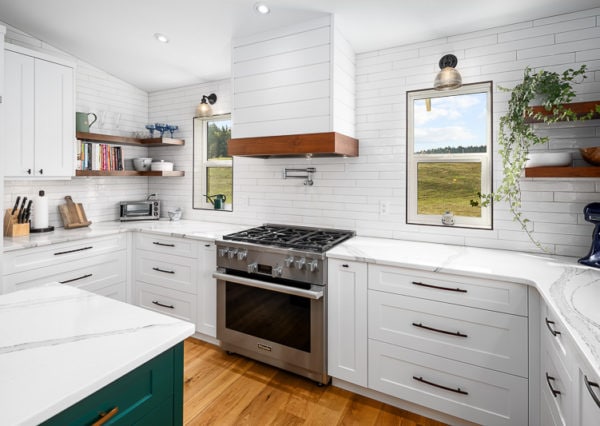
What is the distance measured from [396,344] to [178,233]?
1.98m

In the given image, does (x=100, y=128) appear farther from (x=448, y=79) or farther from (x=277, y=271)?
(x=448, y=79)

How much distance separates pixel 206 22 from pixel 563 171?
265 centimetres

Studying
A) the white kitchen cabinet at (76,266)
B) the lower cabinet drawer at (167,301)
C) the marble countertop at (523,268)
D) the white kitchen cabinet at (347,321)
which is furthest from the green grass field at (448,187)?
the white kitchen cabinet at (76,266)

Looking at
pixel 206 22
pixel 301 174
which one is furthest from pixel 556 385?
pixel 206 22

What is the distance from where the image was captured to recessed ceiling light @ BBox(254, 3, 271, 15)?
94.4 inches

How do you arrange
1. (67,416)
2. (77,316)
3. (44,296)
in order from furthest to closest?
1. (44,296)
2. (77,316)
3. (67,416)

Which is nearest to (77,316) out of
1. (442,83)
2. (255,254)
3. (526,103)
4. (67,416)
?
(67,416)

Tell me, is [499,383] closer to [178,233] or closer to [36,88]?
[178,233]

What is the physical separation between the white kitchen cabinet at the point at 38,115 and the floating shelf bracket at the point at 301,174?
1.94 meters

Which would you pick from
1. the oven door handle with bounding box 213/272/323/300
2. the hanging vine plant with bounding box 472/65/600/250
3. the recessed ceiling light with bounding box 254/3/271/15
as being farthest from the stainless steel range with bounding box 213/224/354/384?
the recessed ceiling light with bounding box 254/3/271/15

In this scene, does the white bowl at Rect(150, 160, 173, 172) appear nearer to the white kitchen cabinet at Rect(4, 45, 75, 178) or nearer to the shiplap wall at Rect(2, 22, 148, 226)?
the shiplap wall at Rect(2, 22, 148, 226)

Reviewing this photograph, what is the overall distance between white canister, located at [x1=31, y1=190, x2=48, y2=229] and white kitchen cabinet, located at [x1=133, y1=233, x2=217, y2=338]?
0.78 m

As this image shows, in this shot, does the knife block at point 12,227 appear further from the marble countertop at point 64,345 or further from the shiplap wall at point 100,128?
the marble countertop at point 64,345

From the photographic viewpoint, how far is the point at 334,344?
92.8 inches
